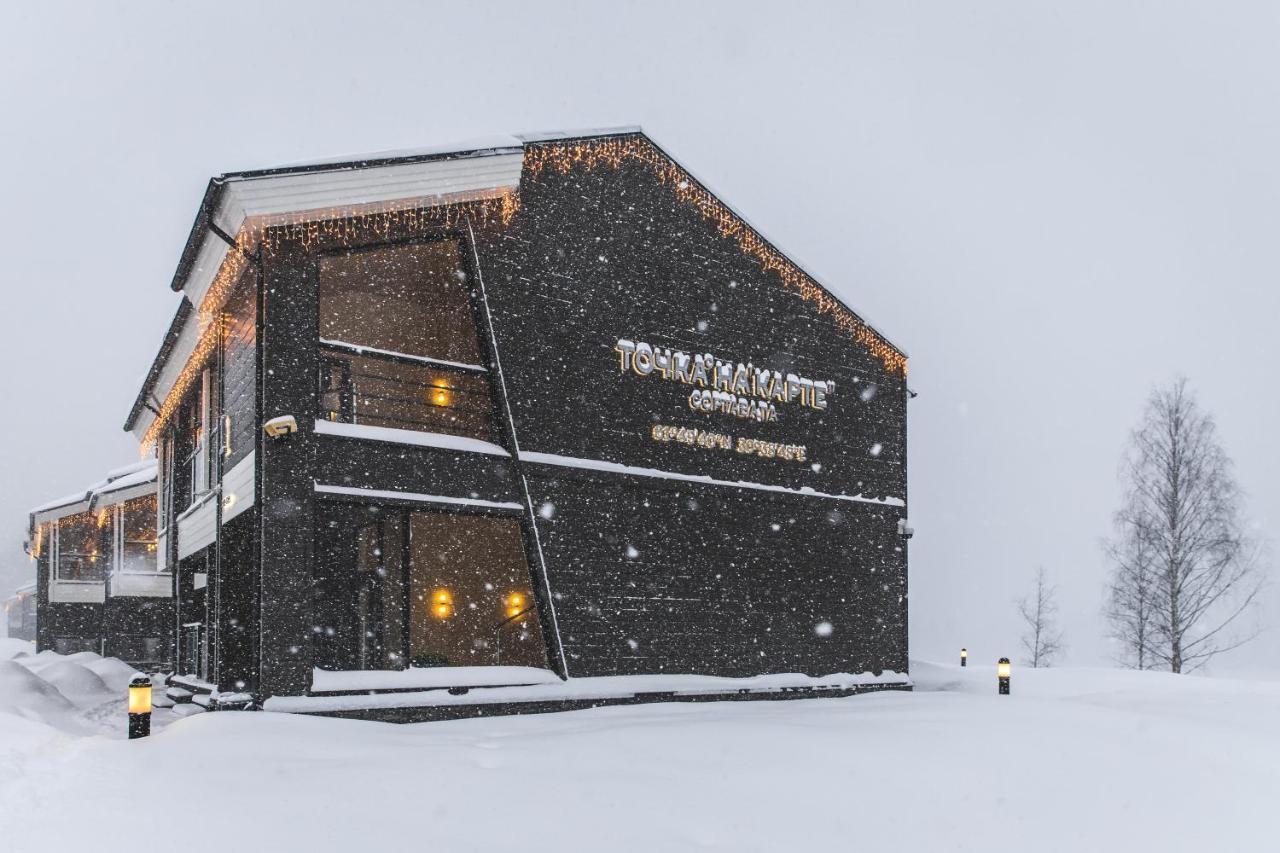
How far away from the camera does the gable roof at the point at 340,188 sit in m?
10.9

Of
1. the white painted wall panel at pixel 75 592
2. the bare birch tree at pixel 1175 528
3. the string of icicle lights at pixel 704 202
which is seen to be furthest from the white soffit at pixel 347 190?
the bare birch tree at pixel 1175 528

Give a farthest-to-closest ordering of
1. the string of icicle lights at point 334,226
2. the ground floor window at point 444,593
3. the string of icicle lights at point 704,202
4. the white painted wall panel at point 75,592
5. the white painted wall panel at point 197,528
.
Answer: the white painted wall panel at point 75,592, the ground floor window at point 444,593, the white painted wall panel at point 197,528, the string of icicle lights at point 704,202, the string of icicle lights at point 334,226

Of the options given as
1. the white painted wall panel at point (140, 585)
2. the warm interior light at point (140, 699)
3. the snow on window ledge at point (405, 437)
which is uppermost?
the snow on window ledge at point (405, 437)

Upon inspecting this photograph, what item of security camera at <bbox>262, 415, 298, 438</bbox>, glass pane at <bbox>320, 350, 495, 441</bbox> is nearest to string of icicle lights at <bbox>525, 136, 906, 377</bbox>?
glass pane at <bbox>320, 350, 495, 441</bbox>

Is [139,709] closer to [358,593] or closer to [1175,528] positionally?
[358,593]

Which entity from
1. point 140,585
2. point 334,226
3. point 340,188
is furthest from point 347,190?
point 140,585

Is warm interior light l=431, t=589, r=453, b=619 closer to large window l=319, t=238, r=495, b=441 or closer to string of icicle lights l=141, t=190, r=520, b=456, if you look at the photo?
large window l=319, t=238, r=495, b=441

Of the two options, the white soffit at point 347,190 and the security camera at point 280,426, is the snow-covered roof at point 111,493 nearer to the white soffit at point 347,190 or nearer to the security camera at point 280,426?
the white soffit at point 347,190

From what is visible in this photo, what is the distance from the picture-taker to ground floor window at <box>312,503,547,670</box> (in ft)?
51.2

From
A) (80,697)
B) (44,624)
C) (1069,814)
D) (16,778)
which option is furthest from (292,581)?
(44,624)

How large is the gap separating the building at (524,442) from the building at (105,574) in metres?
6.95

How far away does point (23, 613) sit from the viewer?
167 ft

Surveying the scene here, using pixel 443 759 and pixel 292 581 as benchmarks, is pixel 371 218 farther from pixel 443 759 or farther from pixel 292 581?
pixel 443 759

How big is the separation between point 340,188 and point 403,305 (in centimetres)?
535
